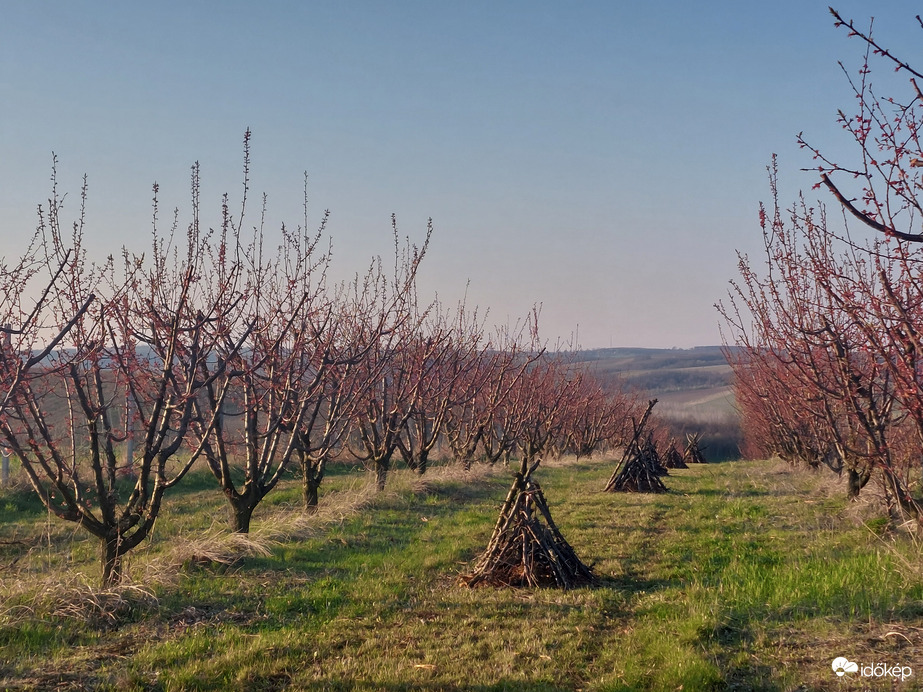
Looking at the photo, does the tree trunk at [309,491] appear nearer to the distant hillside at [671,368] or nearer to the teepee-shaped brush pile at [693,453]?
the teepee-shaped brush pile at [693,453]

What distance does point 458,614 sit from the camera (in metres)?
5.57

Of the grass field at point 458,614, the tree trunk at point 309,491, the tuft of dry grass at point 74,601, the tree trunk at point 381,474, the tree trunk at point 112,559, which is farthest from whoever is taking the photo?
the tree trunk at point 381,474

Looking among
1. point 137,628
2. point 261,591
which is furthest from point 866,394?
point 137,628

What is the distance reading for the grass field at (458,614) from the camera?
167 inches

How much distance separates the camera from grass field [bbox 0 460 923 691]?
4246mm

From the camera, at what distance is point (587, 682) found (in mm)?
4199

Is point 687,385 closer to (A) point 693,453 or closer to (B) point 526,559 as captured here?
(A) point 693,453

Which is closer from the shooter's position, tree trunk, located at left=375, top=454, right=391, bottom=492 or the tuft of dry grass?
the tuft of dry grass

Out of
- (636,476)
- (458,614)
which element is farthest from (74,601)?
(636,476)

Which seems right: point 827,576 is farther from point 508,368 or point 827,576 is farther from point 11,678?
point 508,368

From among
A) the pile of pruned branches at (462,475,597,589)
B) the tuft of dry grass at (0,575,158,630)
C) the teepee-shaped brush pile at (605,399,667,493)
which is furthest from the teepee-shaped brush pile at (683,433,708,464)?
the tuft of dry grass at (0,575,158,630)

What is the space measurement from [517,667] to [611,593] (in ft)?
6.13

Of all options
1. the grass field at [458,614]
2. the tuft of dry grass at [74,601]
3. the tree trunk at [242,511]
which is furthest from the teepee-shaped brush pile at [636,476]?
the tuft of dry grass at [74,601]

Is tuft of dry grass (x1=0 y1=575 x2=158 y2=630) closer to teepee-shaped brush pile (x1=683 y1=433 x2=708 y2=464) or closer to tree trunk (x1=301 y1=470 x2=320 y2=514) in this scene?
tree trunk (x1=301 y1=470 x2=320 y2=514)
